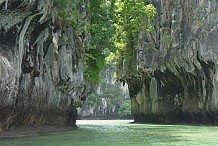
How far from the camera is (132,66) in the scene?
29078 mm

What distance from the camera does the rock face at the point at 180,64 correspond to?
76.5ft

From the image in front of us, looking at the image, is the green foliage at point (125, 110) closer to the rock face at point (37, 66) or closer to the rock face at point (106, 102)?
the rock face at point (106, 102)

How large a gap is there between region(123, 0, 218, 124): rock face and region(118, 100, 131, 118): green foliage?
85.1 ft

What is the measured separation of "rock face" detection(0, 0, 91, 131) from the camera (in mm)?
10945

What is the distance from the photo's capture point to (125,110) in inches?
2243

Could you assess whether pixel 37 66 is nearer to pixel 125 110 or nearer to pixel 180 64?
pixel 180 64

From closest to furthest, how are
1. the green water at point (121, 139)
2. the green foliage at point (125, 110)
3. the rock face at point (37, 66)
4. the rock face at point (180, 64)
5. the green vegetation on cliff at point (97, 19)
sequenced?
the green water at point (121, 139)
the rock face at point (37, 66)
the green vegetation on cliff at point (97, 19)
the rock face at point (180, 64)
the green foliage at point (125, 110)

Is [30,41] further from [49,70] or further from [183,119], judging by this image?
[183,119]

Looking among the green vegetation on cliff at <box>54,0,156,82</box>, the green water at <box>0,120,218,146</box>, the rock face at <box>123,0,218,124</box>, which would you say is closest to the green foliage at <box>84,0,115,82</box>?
the green vegetation on cliff at <box>54,0,156,82</box>

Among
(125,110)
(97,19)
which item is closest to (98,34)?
(97,19)

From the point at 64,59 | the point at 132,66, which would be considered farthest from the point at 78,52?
the point at 132,66

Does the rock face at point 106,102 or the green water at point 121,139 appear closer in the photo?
the green water at point 121,139

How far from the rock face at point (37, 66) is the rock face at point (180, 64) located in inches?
307

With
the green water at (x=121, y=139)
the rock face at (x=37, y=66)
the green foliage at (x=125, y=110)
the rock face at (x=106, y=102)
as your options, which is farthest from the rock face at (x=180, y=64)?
the rock face at (x=106, y=102)
